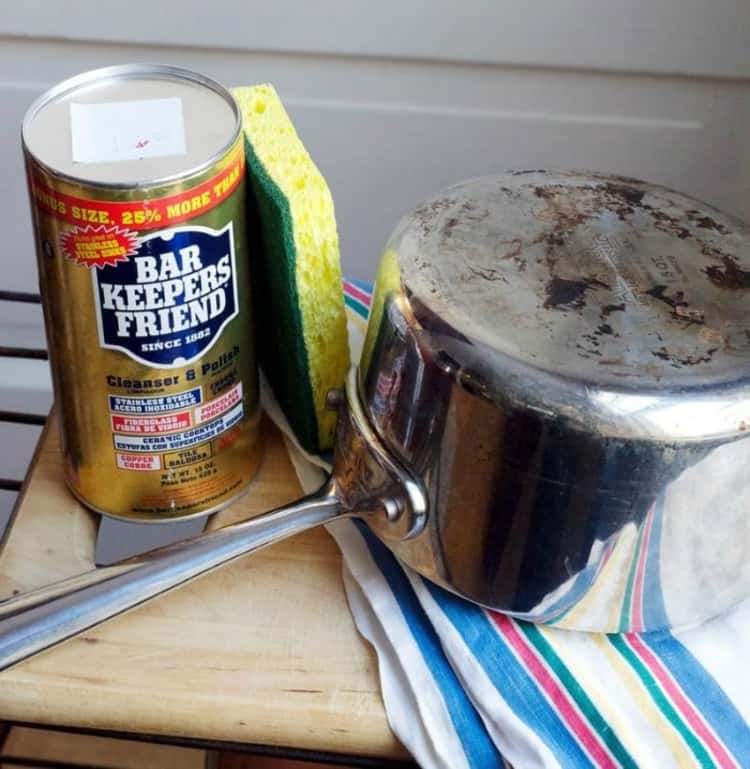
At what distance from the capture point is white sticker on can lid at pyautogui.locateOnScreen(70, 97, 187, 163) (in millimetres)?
380

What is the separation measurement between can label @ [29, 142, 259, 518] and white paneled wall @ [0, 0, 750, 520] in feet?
1.12

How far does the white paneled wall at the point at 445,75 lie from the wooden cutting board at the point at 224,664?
1.29 feet

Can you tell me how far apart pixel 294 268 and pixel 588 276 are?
4.6 inches

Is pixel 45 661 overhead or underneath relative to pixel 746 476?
underneath

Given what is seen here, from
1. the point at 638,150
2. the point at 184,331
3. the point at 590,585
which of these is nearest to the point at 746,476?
the point at 590,585

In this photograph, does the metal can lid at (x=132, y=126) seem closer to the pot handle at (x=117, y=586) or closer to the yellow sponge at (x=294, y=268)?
the yellow sponge at (x=294, y=268)

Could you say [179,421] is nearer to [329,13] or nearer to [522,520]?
[522,520]

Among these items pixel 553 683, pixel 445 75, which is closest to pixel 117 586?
pixel 553 683

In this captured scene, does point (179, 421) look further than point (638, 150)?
No

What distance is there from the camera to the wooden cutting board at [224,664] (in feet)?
1.31

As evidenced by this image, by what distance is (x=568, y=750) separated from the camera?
14.8 inches

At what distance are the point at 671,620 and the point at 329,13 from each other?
18.2 inches

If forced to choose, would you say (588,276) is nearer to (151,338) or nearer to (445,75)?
(151,338)

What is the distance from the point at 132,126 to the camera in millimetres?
398
